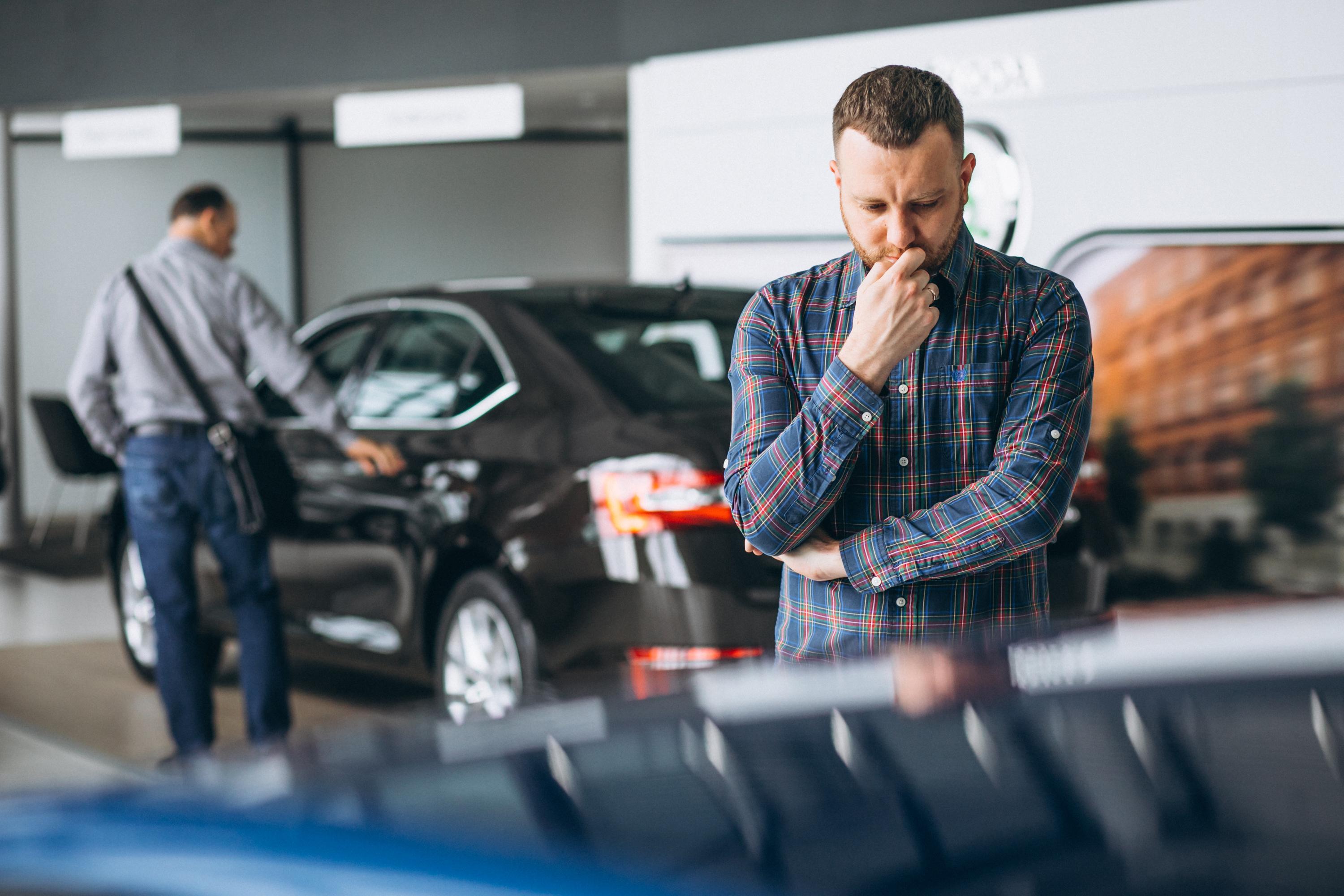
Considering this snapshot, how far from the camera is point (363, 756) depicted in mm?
1348

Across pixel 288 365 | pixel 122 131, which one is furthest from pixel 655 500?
pixel 122 131

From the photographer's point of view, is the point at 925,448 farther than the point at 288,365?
No

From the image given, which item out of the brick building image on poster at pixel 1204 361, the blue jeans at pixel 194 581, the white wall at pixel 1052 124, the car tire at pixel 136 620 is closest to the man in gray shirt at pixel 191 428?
the blue jeans at pixel 194 581

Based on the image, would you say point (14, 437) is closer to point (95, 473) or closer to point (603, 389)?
point (95, 473)

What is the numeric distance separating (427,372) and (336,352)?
2.45 feet

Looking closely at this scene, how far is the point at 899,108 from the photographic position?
1998 mm

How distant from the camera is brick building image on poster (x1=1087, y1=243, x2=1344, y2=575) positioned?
6918mm

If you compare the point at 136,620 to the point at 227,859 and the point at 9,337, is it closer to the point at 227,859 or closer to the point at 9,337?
the point at 227,859

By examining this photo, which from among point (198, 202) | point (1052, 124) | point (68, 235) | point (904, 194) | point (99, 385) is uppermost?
point (68, 235)

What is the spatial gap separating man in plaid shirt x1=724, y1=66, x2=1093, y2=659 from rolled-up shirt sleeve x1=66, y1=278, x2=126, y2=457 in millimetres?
3401

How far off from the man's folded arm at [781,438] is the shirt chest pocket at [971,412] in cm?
11

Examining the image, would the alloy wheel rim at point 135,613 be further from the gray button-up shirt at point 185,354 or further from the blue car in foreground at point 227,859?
the blue car in foreground at point 227,859

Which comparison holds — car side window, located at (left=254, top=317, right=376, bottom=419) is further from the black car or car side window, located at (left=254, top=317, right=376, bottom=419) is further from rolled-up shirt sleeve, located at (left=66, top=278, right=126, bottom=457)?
rolled-up shirt sleeve, located at (left=66, top=278, right=126, bottom=457)

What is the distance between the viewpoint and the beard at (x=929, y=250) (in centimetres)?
206
